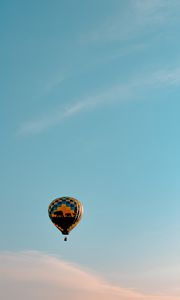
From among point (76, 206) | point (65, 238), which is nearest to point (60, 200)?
point (76, 206)

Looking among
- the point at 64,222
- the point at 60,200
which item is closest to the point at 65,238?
the point at 64,222

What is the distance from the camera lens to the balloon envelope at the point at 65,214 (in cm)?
6438

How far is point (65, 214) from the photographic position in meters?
64.4

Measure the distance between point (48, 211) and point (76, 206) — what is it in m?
5.97

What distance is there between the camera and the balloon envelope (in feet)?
211

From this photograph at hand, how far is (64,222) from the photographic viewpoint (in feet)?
212

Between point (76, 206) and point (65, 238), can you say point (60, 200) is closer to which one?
point (76, 206)

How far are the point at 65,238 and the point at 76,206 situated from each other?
260 inches

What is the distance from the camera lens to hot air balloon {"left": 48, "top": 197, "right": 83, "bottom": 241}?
6438cm

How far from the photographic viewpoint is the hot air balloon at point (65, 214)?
211ft

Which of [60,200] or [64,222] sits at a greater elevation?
[60,200]

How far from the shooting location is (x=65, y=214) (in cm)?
6438

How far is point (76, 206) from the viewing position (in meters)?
65.3

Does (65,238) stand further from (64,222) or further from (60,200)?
(60,200)
